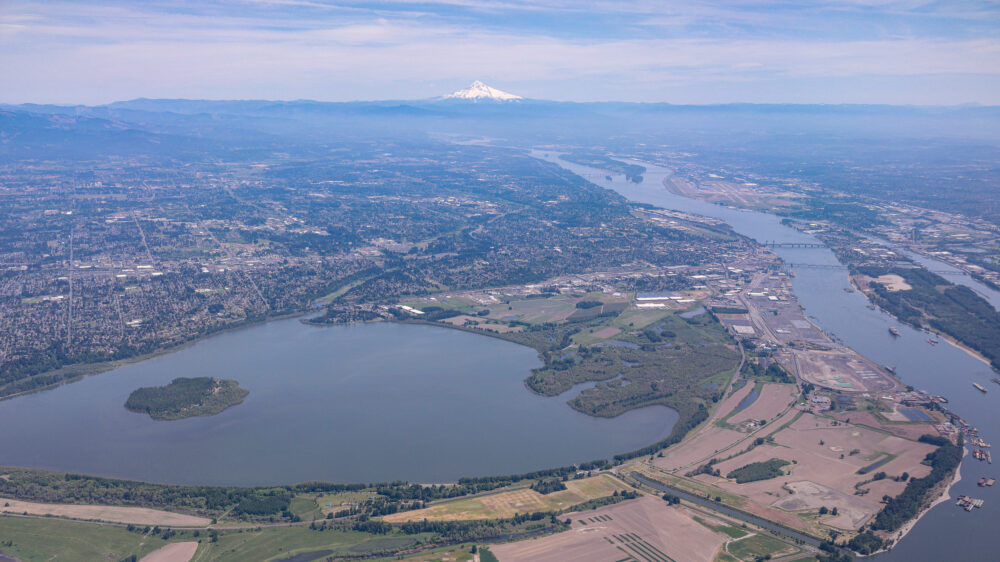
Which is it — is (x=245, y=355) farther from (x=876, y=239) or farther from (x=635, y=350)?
(x=876, y=239)

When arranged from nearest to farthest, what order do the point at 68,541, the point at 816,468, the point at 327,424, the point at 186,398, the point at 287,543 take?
the point at 68,541
the point at 287,543
the point at 816,468
the point at 327,424
the point at 186,398

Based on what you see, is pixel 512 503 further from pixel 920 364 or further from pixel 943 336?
pixel 943 336

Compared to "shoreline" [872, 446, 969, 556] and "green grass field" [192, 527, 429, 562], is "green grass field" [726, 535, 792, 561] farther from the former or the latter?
"green grass field" [192, 527, 429, 562]

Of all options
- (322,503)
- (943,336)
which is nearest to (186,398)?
(322,503)

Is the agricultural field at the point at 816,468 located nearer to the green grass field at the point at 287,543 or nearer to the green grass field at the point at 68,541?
the green grass field at the point at 287,543

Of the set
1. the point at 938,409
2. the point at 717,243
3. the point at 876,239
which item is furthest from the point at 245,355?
the point at 876,239
